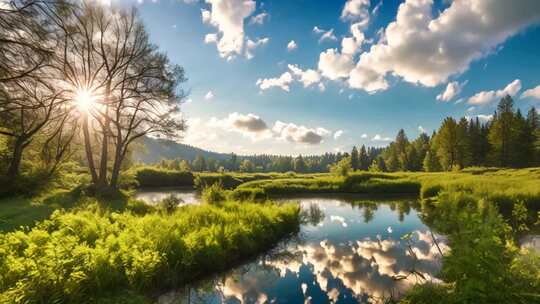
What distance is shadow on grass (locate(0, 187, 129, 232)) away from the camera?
32.8ft

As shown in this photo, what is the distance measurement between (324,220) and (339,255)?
25.1 ft

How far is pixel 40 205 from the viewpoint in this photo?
13.6 meters

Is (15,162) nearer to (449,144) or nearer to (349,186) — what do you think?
(349,186)

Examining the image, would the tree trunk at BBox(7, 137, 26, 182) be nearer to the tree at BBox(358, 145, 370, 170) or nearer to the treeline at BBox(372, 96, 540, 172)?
the treeline at BBox(372, 96, 540, 172)

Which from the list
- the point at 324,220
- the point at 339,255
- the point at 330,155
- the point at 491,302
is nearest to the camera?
the point at 491,302

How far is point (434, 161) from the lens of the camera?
70625mm

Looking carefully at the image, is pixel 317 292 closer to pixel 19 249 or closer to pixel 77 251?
pixel 77 251

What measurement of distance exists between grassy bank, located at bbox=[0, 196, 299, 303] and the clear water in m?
0.69

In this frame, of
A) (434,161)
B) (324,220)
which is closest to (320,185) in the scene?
(324,220)

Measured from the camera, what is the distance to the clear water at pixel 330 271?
785 cm

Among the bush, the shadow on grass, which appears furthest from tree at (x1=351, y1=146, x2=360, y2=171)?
the shadow on grass

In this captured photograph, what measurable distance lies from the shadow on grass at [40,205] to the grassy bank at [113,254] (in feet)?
4.62

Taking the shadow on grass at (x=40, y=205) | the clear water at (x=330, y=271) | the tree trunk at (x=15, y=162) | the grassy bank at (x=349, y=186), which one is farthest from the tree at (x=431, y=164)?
the tree trunk at (x=15, y=162)

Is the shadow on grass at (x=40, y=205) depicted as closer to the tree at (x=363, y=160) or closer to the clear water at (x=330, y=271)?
the clear water at (x=330, y=271)
